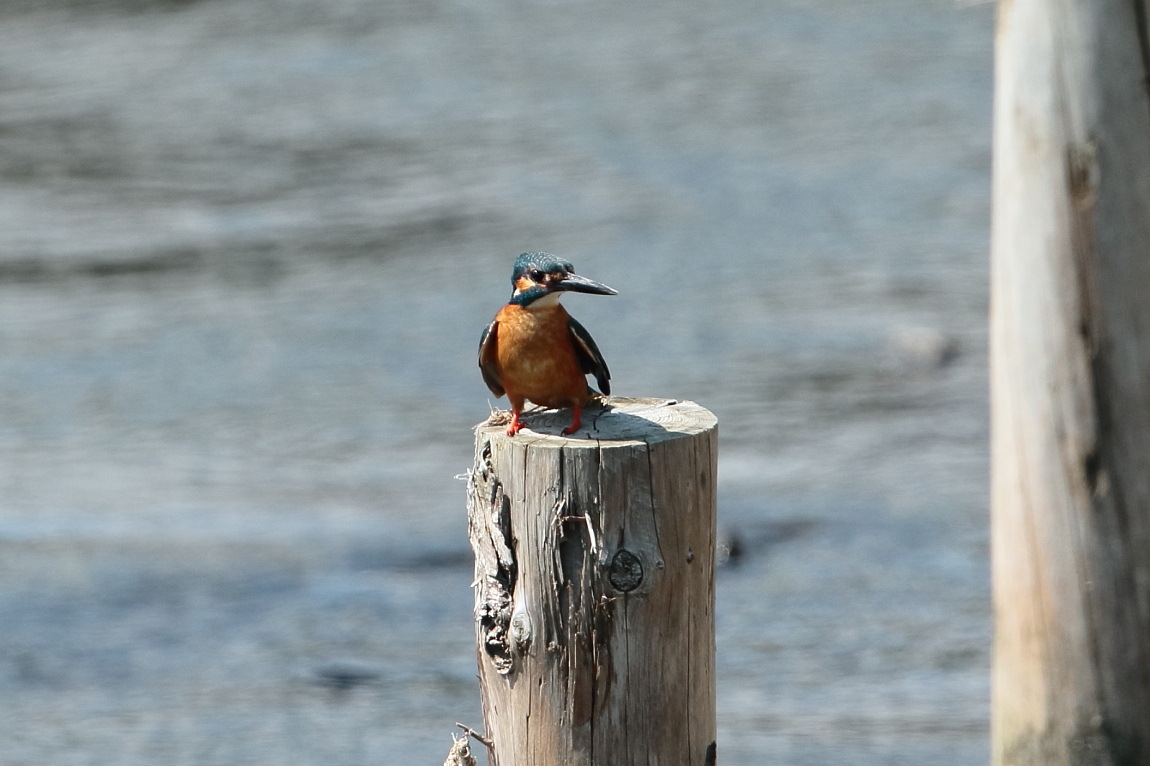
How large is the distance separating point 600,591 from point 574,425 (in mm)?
436

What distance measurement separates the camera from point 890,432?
361 inches

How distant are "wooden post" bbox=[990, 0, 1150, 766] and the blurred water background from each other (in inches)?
79.3

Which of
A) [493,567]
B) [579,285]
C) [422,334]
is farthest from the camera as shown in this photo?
[422,334]

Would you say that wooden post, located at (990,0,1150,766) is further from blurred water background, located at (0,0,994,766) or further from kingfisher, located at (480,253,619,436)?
blurred water background, located at (0,0,994,766)

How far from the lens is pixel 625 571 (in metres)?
3.02

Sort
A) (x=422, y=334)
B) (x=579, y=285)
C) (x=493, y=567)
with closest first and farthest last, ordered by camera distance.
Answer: (x=493, y=567)
(x=579, y=285)
(x=422, y=334)

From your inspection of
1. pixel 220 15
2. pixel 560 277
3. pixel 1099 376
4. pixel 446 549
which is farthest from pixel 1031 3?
pixel 220 15

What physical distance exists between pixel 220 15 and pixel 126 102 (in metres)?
2.26

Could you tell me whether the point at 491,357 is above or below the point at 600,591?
above

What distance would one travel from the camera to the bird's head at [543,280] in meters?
3.53

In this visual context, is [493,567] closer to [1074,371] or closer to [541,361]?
[541,361]

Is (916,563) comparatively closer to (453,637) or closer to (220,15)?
(453,637)

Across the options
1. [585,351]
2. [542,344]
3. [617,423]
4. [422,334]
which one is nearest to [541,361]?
[542,344]

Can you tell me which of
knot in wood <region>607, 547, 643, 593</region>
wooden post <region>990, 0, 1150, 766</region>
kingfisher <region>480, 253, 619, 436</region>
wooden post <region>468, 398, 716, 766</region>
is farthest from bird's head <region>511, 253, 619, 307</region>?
wooden post <region>990, 0, 1150, 766</region>
